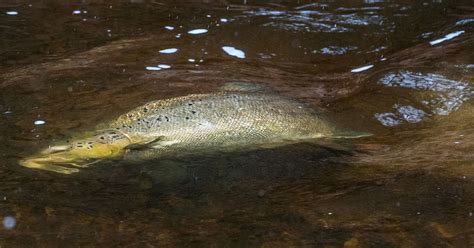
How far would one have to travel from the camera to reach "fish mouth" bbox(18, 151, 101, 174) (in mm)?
4566

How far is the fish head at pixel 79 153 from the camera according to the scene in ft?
15.0

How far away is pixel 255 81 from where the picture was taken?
7.08 metres

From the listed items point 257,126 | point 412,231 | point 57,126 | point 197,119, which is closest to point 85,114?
point 57,126

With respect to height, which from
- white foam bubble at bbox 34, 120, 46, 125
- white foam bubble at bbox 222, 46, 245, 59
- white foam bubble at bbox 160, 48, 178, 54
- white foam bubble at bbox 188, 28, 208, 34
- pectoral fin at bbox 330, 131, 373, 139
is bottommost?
white foam bubble at bbox 222, 46, 245, 59

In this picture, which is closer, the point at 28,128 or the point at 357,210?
the point at 357,210

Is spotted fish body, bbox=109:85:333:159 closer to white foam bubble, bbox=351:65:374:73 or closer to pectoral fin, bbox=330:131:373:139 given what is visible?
pectoral fin, bbox=330:131:373:139

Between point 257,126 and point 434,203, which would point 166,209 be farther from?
point 434,203

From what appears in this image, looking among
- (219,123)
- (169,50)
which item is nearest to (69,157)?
(219,123)

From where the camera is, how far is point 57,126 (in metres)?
5.69

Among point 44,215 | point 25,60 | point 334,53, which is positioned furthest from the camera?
point 334,53

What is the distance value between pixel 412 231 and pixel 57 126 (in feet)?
10.9

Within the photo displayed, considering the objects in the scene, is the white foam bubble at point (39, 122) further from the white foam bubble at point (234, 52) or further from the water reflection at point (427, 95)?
the water reflection at point (427, 95)

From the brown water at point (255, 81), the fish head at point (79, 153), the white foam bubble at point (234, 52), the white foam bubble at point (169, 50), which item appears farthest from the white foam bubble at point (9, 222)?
the white foam bubble at point (234, 52)

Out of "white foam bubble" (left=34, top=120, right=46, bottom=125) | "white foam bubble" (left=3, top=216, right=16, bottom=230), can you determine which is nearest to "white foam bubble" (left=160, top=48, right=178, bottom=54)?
"white foam bubble" (left=34, top=120, right=46, bottom=125)
